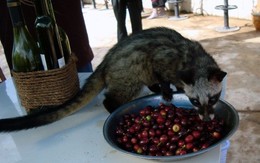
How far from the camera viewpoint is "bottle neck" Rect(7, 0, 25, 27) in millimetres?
1076

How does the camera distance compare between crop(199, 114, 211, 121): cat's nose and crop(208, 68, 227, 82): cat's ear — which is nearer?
crop(199, 114, 211, 121): cat's nose

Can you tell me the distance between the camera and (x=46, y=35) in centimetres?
119

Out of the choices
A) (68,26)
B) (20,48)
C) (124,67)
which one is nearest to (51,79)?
(20,48)

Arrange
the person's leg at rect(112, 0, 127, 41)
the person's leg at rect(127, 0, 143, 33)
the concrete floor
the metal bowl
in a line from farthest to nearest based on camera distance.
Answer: the person's leg at rect(112, 0, 127, 41), the person's leg at rect(127, 0, 143, 33), the concrete floor, the metal bowl

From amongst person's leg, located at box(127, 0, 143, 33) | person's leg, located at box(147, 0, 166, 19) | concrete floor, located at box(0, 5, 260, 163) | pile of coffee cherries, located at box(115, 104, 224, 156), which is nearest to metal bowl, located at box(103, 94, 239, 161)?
pile of coffee cherries, located at box(115, 104, 224, 156)

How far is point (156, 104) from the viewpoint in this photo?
1212 millimetres

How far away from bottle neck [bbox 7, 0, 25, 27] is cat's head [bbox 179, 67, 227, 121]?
2.18ft

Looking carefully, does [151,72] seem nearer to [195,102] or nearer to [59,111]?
[195,102]

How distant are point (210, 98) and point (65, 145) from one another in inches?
23.2

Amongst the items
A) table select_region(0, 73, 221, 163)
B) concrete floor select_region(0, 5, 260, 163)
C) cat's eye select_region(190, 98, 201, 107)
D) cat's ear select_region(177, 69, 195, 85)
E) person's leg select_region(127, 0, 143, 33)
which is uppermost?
person's leg select_region(127, 0, 143, 33)

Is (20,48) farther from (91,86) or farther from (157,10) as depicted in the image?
(157,10)

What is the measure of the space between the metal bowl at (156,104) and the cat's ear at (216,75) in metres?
0.10

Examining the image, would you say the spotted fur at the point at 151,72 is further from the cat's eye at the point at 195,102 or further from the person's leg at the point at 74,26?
the person's leg at the point at 74,26

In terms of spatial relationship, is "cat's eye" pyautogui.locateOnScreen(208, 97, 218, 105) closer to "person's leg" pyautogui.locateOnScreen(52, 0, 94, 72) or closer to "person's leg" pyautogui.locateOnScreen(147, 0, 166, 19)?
"person's leg" pyautogui.locateOnScreen(52, 0, 94, 72)
